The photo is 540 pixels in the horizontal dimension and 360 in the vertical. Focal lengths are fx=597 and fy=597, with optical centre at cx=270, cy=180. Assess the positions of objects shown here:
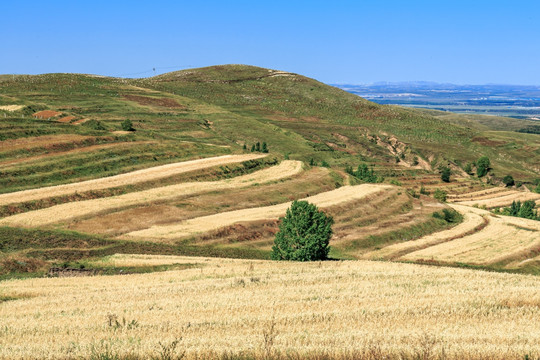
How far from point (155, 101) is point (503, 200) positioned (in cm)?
11170

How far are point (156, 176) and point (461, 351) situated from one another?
7476 centimetres

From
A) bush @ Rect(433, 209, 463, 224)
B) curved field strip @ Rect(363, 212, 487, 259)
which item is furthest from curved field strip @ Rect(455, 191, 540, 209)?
bush @ Rect(433, 209, 463, 224)

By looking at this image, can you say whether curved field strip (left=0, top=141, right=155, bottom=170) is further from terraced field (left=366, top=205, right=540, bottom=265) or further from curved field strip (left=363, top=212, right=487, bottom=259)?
terraced field (left=366, top=205, right=540, bottom=265)

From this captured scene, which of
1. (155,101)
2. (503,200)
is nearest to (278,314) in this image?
(503,200)

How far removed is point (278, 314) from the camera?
2547 centimetres

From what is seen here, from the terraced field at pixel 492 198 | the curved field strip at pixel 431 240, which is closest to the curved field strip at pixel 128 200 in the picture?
the curved field strip at pixel 431 240

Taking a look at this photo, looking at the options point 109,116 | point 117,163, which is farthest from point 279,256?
point 109,116

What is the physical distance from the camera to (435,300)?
28.0m

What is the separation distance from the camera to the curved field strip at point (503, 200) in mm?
121125

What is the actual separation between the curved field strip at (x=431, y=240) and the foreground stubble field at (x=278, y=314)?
1100 inches

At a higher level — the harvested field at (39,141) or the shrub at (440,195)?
the harvested field at (39,141)

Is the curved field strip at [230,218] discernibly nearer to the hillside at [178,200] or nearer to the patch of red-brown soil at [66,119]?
the hillside at [178,200]

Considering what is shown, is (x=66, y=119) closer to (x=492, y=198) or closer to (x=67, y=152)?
(x=67, y=152)

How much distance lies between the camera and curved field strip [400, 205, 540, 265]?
67875mm
